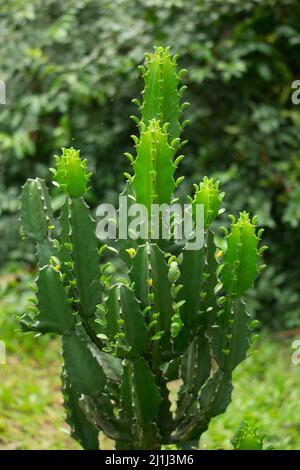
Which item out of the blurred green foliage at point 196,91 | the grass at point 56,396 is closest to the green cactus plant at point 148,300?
→ the grass at point 56,396

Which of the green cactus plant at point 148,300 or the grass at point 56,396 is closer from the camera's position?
the green cactus plant at point 148,300

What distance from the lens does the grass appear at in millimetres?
3391

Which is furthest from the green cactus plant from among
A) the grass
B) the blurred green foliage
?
the blurred green foliage

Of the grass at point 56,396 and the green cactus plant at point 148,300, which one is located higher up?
the green cactus plant at point 148,300

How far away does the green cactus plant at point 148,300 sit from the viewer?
2.00m

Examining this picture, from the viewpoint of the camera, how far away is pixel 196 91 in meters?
→ 4.79

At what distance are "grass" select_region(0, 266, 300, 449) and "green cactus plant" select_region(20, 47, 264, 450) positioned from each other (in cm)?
76

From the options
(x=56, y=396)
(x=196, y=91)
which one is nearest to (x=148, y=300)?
(x=56, y=396)

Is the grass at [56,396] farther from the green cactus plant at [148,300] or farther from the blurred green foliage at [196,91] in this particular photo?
the green cactus plant at [148,300]

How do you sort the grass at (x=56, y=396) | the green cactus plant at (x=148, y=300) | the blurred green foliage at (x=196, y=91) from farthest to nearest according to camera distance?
the blurred green foliage at (x=196, y=91)
the grass at (x=56, y=396)
the green cactus plant at (x=148, y=300)

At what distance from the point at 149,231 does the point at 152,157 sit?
214 millimetres

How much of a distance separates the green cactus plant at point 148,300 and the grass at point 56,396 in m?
0.76

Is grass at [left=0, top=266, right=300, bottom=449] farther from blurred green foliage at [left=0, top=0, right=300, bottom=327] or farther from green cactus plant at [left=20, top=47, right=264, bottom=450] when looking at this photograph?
green cactus plant at [left=20, top=47, right=264, bottom=450]
